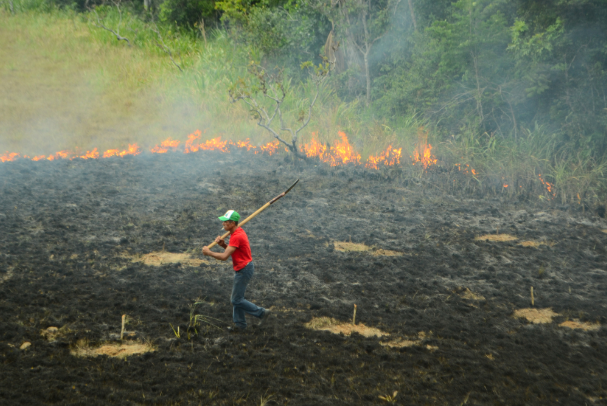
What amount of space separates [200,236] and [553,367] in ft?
15.6

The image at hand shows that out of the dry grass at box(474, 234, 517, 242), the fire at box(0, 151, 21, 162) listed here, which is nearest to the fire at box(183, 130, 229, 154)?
Answer: the fire at box(0, 151, 21, 162)

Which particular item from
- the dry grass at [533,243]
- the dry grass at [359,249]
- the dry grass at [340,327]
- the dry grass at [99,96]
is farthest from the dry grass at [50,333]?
the dry grass at [99,96]

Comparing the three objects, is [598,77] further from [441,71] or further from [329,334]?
[329,334]

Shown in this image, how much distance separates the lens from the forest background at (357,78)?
10211mm

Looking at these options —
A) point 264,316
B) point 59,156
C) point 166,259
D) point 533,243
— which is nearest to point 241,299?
point 264,316

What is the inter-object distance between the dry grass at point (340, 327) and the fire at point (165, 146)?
330 inches

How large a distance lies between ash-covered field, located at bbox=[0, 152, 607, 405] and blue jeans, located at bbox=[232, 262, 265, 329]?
136mm

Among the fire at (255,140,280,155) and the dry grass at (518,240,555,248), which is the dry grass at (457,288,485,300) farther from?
the fire at (255,140,280,155)

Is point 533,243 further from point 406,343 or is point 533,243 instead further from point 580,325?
point 406,343

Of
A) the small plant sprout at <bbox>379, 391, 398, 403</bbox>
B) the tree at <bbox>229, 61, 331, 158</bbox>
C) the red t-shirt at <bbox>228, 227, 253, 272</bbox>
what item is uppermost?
the tree at <bbox>229, 61, 331, 158</bbox>

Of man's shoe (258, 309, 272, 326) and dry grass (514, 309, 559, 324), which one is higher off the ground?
man's shoe (258, 309, 272, 326)

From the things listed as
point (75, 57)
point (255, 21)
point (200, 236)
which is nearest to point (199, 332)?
point (200, 236)

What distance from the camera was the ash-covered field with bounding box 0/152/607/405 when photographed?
3.93 m

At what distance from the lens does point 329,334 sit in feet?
15.7
